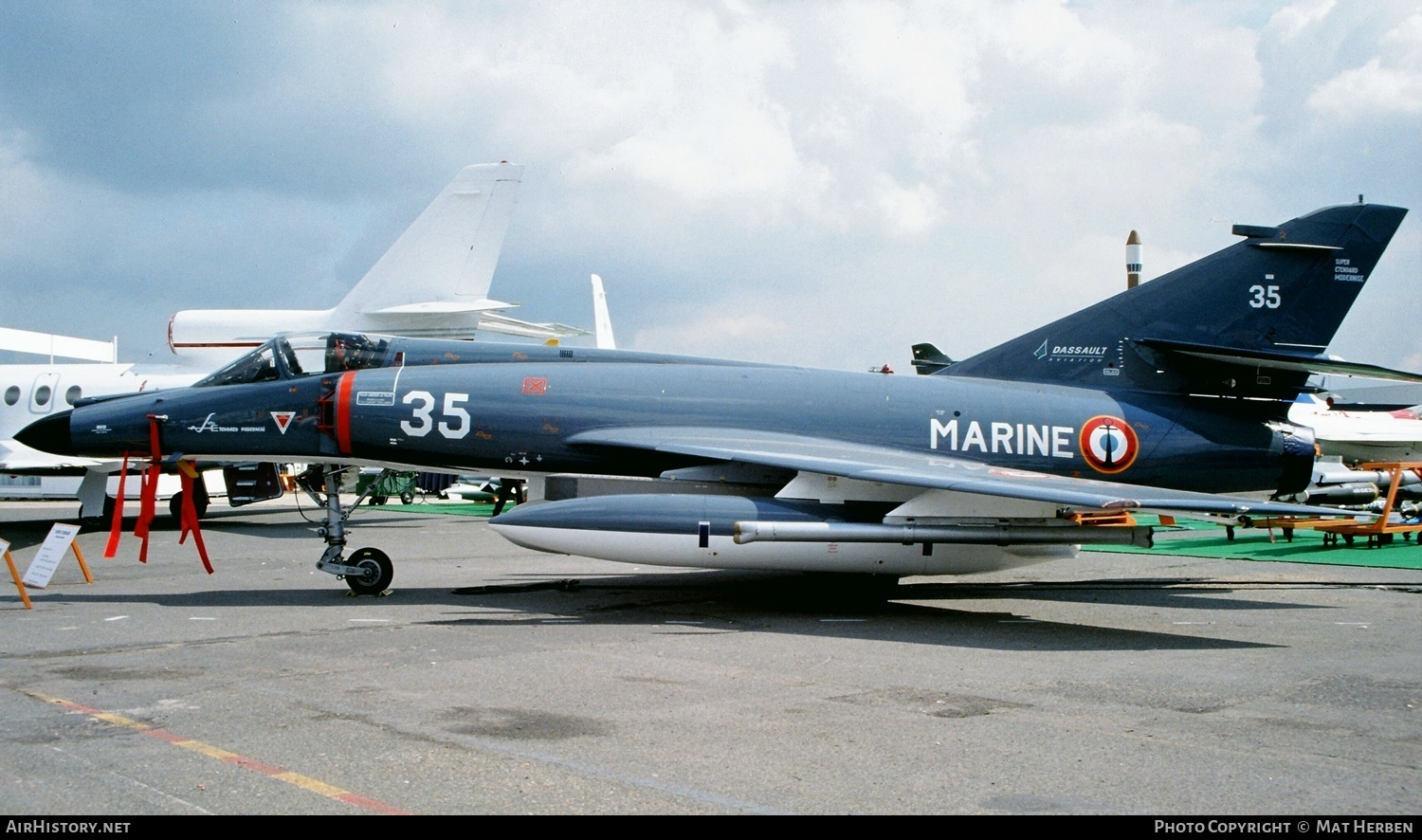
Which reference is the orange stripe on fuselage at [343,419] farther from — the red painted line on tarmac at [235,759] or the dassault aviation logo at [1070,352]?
the dassault aviation logo at [1070,352]

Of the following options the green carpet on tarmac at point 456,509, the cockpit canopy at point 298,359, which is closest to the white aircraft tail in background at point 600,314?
the green carpet on tarmac at point 456,509

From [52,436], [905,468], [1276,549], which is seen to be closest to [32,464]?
[52,436]

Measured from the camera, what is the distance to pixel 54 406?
74.5ft

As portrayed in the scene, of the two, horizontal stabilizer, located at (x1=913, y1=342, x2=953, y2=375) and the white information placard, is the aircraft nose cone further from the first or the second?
horizontal stabilizer, located at (x1=913, y1=342, x2=953, y2=375)

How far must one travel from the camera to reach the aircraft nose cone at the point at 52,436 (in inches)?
463

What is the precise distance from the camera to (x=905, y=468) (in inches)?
406

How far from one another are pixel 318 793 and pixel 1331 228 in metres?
12.6

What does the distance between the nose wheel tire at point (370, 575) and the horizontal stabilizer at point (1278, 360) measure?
882 cm

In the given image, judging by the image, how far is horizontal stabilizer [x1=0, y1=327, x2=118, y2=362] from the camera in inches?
1445

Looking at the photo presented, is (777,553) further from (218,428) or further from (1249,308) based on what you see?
(1249,308)

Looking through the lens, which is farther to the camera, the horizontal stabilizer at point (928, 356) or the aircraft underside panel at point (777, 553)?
the horizontal stabilizer at point (928, 356)

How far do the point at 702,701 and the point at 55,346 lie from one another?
39.3m

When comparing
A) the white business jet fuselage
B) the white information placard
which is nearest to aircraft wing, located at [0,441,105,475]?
the white business jet fuselage

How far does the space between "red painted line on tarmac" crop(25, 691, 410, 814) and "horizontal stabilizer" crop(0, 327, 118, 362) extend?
34.1 m
